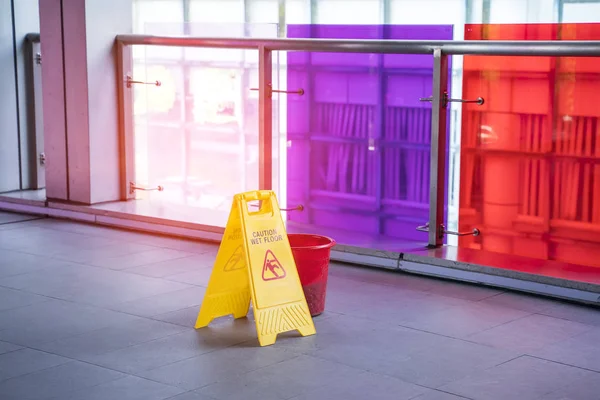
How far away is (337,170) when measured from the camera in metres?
6.41

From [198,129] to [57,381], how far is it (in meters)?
3.90

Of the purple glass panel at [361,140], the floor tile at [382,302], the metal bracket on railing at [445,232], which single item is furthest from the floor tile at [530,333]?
the purple glass panel at [361,140]

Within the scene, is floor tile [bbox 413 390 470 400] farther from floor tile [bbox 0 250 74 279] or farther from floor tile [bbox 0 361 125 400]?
floor tile [bbox 0 250 74 279]

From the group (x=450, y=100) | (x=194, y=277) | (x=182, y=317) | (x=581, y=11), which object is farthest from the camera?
(x=581, y=11)

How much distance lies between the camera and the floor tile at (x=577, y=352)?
408 cm

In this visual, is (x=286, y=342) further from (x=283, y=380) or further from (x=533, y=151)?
(x=533, y=151)

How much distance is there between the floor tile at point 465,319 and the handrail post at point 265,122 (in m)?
2.05

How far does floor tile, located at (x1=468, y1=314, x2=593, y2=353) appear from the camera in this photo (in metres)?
4.34

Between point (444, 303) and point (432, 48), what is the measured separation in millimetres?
1650

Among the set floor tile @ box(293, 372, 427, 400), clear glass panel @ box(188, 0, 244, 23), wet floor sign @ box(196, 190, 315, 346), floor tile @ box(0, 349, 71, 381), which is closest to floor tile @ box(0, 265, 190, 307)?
wet floor sign @ box(196, 190, 315, 346)

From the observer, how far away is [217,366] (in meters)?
4.02

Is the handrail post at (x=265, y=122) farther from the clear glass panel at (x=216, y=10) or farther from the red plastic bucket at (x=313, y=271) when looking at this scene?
the clear glass panel at (x=216, y=10)

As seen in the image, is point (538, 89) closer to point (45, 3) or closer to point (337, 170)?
point (337, 170)

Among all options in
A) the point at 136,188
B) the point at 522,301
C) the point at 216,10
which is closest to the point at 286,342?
the point at 522,301
